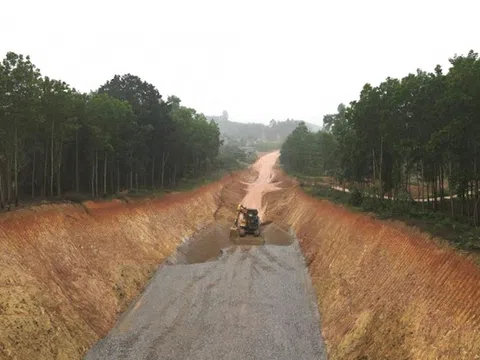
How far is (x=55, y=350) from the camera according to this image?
2062 cm

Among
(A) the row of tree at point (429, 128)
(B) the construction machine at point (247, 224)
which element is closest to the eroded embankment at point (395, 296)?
(A) the row of tree at point (429, 128)

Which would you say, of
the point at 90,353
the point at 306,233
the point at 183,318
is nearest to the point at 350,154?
the point at 306,233

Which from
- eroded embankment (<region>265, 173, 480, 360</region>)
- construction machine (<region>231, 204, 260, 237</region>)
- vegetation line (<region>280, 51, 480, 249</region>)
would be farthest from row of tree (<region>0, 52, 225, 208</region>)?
vegetation line (<region>280, 51, 480, 249</region>)

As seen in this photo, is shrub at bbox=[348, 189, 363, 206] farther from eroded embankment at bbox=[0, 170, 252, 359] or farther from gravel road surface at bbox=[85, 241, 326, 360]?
eroded embankment at bbox=[0, 170, 252, 359]

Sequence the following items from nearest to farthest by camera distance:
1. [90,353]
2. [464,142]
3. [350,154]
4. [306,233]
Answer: [90,353] < [464,142] < [350,154] < [306,233]

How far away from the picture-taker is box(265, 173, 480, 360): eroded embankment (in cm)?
1653

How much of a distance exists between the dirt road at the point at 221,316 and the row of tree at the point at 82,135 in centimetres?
1784

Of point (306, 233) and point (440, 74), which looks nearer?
point (440, 74)

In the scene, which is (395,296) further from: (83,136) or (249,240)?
(83,136)

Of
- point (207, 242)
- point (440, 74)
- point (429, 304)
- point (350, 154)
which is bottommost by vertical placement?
point (207, 242)

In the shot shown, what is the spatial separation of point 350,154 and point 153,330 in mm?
34608

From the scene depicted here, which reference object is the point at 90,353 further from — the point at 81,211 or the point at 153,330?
the point at 81,211

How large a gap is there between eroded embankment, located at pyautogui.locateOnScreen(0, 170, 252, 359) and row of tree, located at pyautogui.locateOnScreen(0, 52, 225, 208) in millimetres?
7820

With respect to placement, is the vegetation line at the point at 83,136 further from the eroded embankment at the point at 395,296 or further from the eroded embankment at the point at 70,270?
the eroded embankment at the point at 395,296
